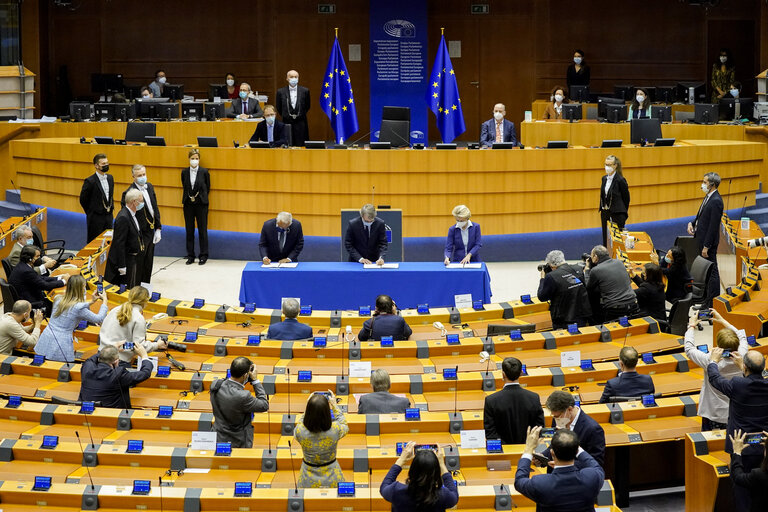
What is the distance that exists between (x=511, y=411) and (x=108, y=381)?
10.2 feet

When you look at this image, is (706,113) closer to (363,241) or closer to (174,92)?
(363,241)

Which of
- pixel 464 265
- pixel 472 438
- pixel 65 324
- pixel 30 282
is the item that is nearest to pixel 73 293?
pixel 65 324

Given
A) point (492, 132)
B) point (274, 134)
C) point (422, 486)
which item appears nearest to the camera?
point (422, 486)

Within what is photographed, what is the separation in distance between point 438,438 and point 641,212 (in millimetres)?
8731

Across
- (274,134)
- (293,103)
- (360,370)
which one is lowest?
(360,370)

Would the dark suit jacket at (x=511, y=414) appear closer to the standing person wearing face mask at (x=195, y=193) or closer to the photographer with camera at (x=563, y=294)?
the photographer with camera at (x=563, y=294)

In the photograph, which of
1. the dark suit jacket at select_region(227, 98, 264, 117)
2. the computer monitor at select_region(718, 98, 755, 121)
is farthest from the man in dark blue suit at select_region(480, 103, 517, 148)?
the computer monitor at select_region(718, 98, 755, 121)

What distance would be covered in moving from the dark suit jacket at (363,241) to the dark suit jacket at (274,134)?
3355mm

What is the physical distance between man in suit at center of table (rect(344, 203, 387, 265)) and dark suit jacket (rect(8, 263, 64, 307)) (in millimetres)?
3216

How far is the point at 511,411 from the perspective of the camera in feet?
22.3

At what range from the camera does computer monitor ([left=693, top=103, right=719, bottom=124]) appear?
55.7 ft

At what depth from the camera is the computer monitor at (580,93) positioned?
1886 cm

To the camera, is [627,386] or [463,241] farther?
[463,241]

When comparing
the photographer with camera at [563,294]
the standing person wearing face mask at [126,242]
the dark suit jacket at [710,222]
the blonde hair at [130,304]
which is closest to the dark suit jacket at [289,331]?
the blonde hair at [130,304]
